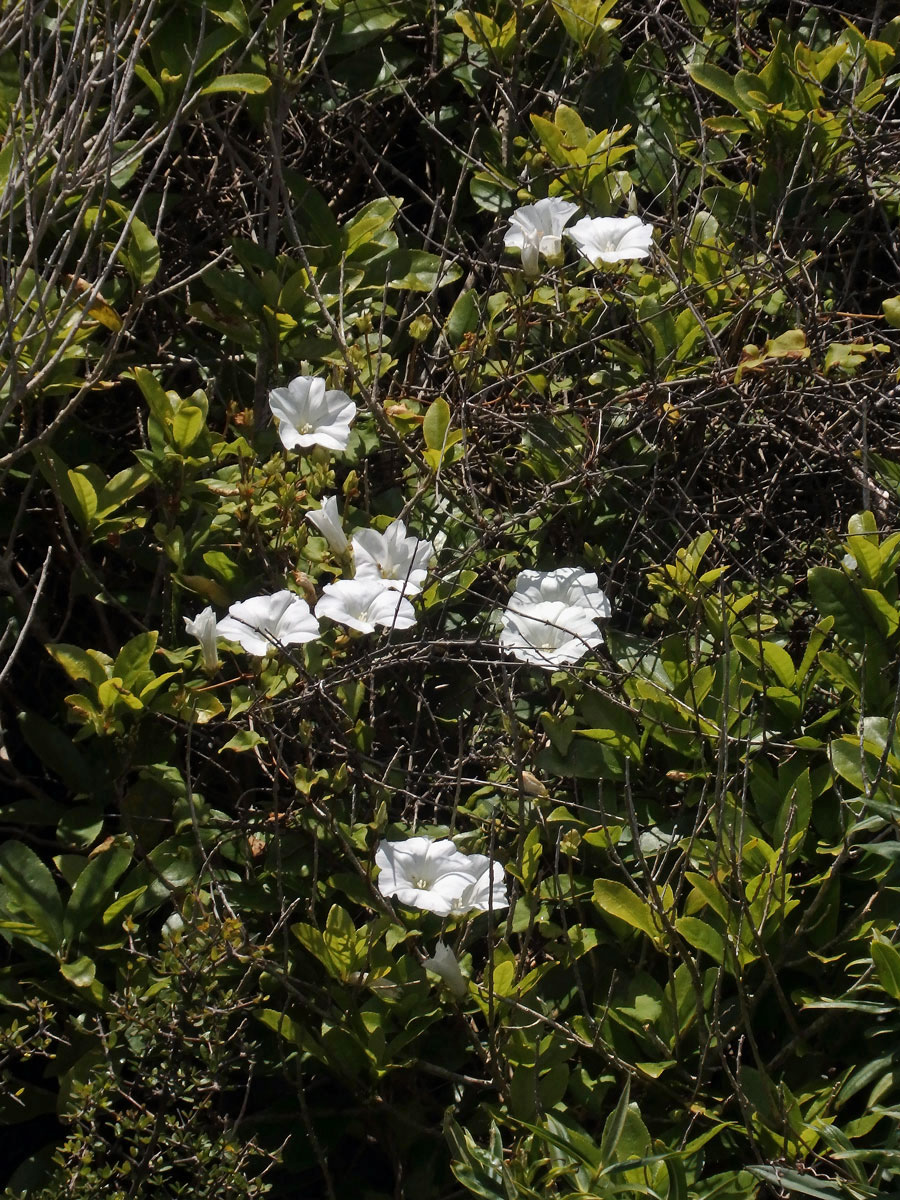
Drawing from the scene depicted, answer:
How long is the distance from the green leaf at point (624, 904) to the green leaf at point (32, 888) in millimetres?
766

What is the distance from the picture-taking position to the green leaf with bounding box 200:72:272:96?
203cm

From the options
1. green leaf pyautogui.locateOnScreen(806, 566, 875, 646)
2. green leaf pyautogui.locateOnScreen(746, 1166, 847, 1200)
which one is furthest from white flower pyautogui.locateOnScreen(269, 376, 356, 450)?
green leaf pyautogui.locateOnScreen(746, 1166, 847, 1200)

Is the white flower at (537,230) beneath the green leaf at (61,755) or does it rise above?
above

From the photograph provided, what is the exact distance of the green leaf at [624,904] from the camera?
164 centimetres

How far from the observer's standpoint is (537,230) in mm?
2084

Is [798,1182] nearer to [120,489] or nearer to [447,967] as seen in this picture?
[447,967]

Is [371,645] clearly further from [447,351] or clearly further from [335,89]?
[335,89]

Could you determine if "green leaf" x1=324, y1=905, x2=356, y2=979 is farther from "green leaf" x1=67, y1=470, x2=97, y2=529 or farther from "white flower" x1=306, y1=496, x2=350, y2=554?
"green leaf" x1=67, y1=470, x2=97, y2=529

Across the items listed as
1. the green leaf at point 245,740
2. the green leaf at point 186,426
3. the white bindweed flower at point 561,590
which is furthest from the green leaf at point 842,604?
the green leaf at point 186,426

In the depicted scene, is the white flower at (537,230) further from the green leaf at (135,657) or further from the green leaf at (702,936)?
the green leaf at (702,936)

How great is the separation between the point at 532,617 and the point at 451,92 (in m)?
1.40

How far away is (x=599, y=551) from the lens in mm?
2031

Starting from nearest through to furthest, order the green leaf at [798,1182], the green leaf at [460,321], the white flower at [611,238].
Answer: the green leaf at [798,1182], the white flower at [611,238], the green leaf at [460,321]

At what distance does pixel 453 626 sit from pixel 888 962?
90 cm
